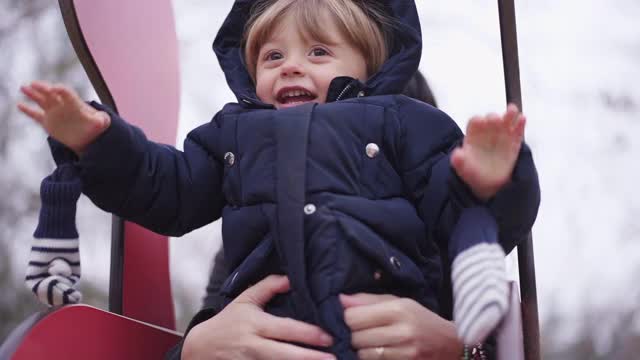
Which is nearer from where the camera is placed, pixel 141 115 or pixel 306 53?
pixel 306 53

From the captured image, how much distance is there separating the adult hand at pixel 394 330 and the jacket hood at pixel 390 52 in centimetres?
31

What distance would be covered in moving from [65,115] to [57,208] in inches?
4.3

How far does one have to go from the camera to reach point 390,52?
1.28m

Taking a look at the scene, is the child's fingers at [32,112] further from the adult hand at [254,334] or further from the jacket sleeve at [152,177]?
the adult hand at [254,334]

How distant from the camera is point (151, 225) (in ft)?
3.84

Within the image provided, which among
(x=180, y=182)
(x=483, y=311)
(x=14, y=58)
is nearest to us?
(x=483, y=311)

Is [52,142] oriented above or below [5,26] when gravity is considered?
below

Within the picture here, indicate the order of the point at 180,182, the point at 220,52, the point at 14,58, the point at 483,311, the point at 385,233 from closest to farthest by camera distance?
the point at 483,311 → the point at 385,233 → the point at 180,182 → the point at 220,52 → the point at 14,58

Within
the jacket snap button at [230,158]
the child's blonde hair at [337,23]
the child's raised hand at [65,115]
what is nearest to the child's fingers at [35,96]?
the child's raised hand at [65,115]

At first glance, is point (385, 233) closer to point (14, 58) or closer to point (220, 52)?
point (220, 52)

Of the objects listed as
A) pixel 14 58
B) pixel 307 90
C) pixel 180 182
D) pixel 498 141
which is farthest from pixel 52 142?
pixel 14 58

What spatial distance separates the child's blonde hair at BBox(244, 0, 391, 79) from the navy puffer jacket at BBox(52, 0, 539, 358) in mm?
45

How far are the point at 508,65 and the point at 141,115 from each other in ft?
2.02

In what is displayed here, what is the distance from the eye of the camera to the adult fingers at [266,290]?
1032 millimetres
